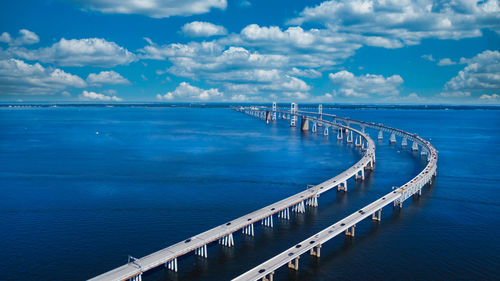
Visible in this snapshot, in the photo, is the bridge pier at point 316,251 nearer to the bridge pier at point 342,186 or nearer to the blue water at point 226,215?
the blue water at point 226,215

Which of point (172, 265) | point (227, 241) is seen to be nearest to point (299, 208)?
point (227, 241)

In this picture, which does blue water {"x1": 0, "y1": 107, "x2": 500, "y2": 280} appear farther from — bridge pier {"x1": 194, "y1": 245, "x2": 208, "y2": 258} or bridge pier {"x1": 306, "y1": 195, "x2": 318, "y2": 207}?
bridge pier {"x1": 306, "y1": 195, "x2": 318, "y2": 207}

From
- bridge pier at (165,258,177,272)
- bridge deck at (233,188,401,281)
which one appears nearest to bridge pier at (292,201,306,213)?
bridge deck at (233,188,401,281)

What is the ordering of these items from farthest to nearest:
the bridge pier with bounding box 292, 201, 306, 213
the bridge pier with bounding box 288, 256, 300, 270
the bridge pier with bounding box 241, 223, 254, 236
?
the bridge pier with bounding box 292, 201, 306, 213
the bridge pier with bounding box 241, 223, 254, 236
the bridge pier with bounding box 288, 256, 300, 270

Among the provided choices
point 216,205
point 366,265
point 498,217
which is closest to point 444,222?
point 498,217

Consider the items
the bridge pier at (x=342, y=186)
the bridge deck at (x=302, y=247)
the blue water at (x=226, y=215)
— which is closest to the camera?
the bridge deck at (x=302, y=247)

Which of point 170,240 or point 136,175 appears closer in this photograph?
point 170,240

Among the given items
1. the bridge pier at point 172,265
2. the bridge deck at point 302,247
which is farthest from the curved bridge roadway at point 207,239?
the bridge deck at point 302,247

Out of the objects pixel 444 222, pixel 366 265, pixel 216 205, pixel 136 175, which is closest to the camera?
pixel 366 265

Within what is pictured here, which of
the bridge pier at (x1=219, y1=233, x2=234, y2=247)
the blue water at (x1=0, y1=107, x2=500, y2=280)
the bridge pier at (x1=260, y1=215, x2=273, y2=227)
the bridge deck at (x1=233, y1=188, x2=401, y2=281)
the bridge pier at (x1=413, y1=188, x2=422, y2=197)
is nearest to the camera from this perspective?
the bridge deck at (x1=233, y1=188, x2=401, y2=281)

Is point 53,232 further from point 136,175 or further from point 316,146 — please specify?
point 316,146

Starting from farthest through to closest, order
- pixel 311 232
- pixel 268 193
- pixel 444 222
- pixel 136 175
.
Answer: pixel 136 175 → pixel 268 193 → pixel 444 222 → pixel 311 232
